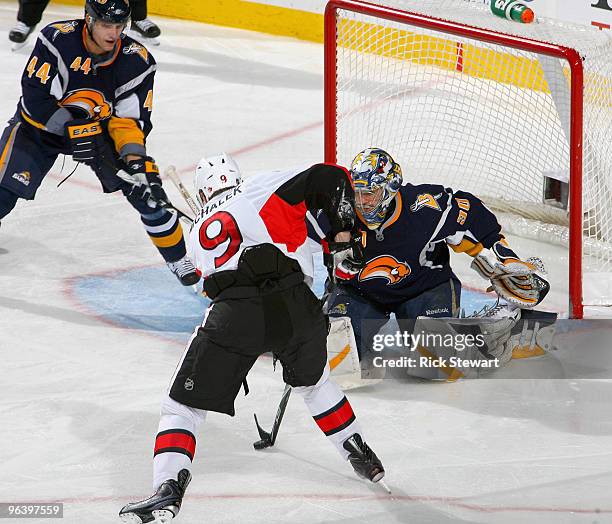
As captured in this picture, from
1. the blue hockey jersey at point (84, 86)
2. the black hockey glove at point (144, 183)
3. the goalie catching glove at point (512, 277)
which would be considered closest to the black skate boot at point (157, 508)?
the goalie catching glove at point (512, 277)

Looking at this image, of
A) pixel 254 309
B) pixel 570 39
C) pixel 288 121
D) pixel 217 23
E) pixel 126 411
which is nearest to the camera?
pixel 254 309

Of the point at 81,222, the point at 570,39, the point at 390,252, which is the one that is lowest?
the point at 81,222

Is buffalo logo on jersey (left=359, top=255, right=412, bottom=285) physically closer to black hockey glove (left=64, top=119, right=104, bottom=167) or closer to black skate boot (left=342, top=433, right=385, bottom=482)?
black skate boot (left=342, top=433, right=385, bottom=482)

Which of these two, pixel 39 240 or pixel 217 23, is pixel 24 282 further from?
pixel 217 23

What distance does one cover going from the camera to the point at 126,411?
11.7ft

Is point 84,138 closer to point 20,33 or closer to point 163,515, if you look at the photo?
point 163,515

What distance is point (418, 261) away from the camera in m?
3.75

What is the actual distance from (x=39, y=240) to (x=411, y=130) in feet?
→ 4.98

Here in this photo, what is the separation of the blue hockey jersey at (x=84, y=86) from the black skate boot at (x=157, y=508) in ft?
5.78

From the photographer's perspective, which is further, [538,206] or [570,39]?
[538,206]

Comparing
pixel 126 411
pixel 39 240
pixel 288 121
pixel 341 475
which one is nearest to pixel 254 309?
pixel 341 475

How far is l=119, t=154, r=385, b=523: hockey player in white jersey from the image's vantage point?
2838 mm

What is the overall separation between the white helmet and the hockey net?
120cm

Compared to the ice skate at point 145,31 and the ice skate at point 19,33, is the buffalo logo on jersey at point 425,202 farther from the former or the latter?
the ice skate at point 19,33
